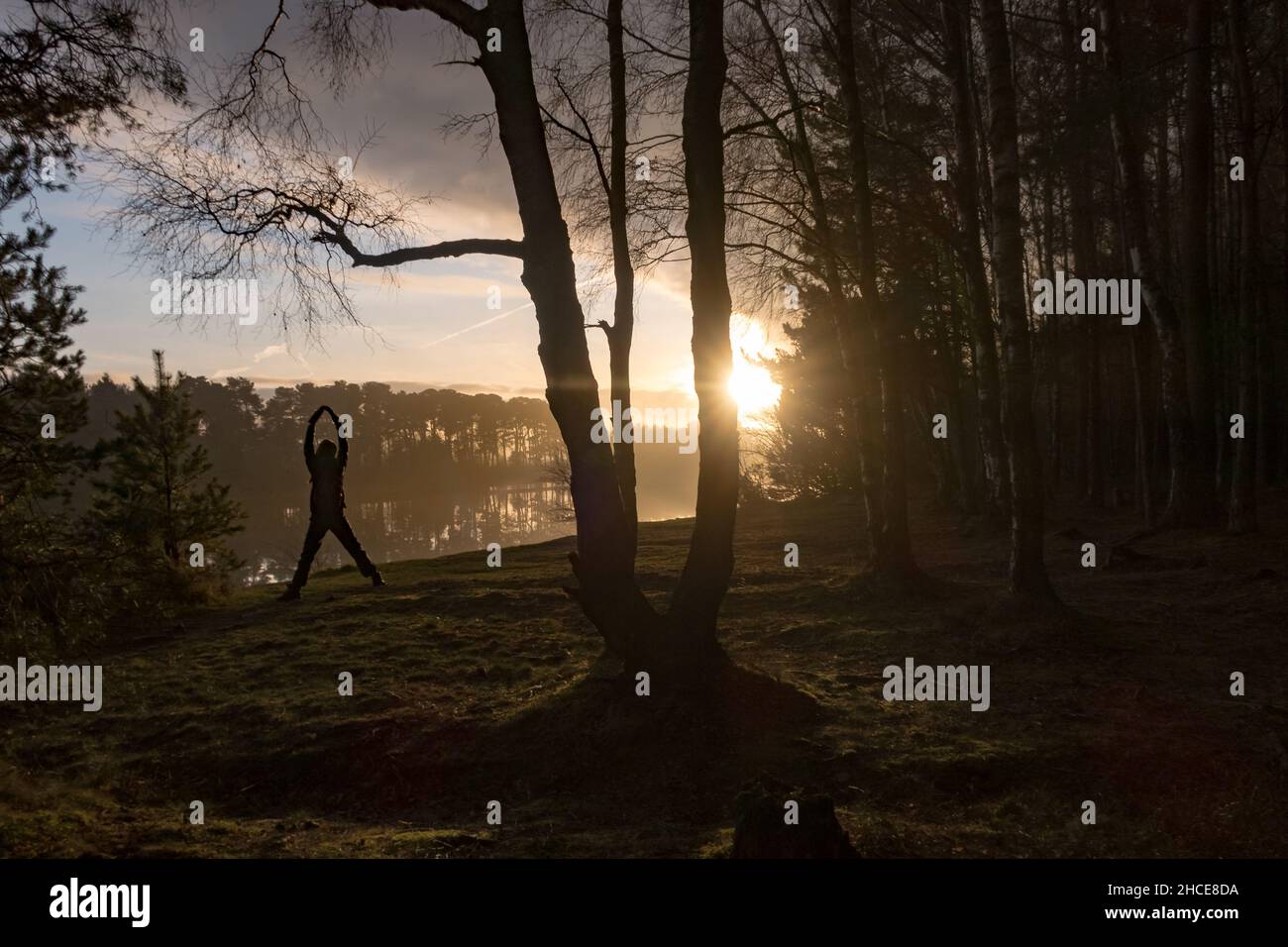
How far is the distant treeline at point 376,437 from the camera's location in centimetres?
8050

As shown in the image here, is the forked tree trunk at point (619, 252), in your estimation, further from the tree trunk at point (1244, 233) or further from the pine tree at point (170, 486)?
the tree trunk at point (1244, 233)

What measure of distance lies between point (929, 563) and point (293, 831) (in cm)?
1266

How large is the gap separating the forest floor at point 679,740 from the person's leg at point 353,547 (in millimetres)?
2306

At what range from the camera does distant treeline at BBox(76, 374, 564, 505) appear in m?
80.5

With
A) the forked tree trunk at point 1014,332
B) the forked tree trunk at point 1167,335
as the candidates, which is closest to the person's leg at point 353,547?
the forked tree trunk at point 1014,332

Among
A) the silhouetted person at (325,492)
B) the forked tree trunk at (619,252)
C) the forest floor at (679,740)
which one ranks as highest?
the forked tree trunk at (619,252)

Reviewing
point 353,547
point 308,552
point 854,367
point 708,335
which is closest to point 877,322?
point 854,367

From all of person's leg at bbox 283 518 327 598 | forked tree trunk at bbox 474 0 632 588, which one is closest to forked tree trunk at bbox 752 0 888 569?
forked tree trunk at bbox 474 0 632 588

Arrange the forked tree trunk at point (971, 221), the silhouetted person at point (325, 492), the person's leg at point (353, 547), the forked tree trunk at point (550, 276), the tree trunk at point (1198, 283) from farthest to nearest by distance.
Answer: the tree trunk at point (1198, 283), the forked tree trunk at point (971, 221), the person's leg at point (353, 547), the silhouetted person at point (325, 492), the forked tree trunk at point (550, 276)

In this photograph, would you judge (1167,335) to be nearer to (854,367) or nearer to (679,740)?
(854,367)

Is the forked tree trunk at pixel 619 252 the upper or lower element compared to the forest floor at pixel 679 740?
upper
